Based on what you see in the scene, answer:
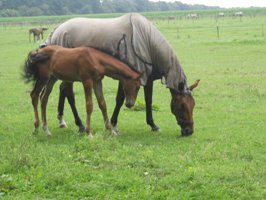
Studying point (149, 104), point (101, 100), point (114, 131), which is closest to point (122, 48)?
point (101, 100)

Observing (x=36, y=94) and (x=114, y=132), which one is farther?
(x=36, y=94)

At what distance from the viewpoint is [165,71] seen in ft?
29.2

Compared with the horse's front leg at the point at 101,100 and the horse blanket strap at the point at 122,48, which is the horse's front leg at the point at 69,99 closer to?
the horse's front leg at the point at 101,100

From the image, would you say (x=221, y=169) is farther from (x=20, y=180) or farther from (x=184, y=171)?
(x=20, y=180)

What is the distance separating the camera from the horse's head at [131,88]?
8352mm

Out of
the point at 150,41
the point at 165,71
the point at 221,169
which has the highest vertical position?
the point at 150,41

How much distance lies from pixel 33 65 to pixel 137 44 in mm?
1901

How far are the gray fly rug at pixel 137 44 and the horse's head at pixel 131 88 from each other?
0.29 m

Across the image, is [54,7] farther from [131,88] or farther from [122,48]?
[131,88]

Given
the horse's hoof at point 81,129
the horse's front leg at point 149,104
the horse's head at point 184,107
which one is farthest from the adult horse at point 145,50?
the horse's hoof at point 81,129

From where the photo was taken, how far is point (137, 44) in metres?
8.73

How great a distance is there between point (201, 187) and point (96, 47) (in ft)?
12.8

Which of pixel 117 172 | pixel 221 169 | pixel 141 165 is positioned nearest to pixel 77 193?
pixel 117 172

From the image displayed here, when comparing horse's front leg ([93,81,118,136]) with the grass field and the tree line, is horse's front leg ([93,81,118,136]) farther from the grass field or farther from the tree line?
the tree line
